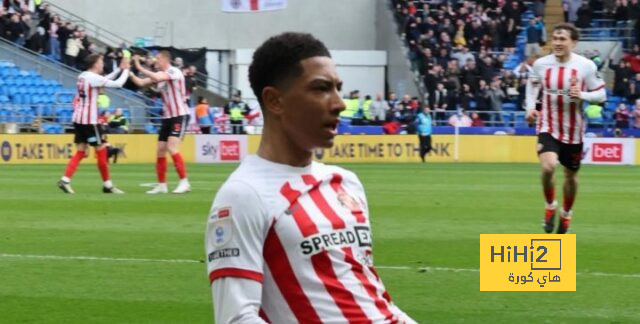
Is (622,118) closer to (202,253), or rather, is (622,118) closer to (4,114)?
(4,114)

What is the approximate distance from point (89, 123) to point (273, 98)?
56.0 ft

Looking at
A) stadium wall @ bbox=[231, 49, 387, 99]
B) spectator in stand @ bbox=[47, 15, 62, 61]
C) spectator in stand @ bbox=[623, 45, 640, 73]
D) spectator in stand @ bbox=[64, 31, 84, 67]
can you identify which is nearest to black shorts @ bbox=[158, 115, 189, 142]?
spectator in stand @ bbox=[64, 31, 84, 67]

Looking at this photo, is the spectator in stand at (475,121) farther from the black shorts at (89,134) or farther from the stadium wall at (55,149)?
the black shorts at (89,134)

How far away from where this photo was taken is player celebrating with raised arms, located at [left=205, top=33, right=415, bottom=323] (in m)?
4.18

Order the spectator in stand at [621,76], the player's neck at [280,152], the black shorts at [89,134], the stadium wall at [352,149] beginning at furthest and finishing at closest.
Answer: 1. the spectator in stand at [621,76]
2. the stadium wall at [352,149]
3. the black shorts at [89,134]
4. the player's neck at [280,152]

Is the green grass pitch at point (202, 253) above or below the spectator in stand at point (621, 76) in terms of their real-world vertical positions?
below

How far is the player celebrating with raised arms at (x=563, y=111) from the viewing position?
48.1 feet

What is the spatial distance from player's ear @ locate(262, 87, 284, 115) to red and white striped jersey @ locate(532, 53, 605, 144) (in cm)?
1069

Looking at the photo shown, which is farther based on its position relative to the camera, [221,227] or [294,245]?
[294,245]

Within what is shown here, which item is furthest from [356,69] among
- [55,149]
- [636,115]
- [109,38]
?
[55,149]

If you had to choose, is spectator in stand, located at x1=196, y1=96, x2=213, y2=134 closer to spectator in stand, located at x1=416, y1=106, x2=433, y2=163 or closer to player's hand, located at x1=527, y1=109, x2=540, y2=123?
spectator in stand, located at x1=416, y1=106, x2=433, y2=163

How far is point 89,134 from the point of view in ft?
69.3

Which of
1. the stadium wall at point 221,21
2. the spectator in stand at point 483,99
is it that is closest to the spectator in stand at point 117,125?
the stadium wall at point 221,21

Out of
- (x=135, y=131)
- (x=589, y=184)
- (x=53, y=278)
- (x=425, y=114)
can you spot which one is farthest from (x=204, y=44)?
(x=53, y=278)
